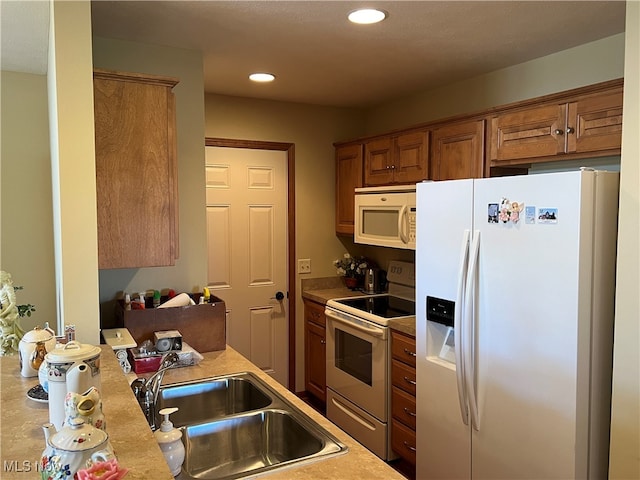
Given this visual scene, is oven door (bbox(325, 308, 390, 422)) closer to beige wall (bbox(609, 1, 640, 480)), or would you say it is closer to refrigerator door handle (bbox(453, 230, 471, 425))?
refrigerator door handle (bbox(453, 230, 471, 425))

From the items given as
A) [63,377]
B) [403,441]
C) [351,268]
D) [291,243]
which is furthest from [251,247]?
[63,377]

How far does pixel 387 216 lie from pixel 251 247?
1178 mm

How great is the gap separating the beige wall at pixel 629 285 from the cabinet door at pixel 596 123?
1.11 feet

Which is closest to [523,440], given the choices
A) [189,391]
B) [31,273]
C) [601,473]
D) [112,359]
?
[601,473]

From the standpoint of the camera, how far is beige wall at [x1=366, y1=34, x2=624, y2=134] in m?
2.56

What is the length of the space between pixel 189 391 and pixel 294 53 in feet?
5.88

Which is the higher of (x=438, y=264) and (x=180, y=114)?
(x=180, y=114)

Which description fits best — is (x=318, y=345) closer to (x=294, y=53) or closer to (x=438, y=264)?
(x=438, y=264)

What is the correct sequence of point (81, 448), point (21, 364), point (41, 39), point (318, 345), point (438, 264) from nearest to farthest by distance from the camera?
point (81, 448)
point (21, 364)
point (41, 39)
point (438, 264)
point (318, 345)

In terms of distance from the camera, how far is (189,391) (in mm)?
2090

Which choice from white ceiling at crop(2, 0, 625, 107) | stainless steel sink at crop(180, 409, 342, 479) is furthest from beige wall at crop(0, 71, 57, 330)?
stainless steel sink at crop(180, 409, 342, 479)

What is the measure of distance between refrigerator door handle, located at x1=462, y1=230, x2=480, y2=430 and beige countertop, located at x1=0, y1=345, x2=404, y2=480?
88 cm

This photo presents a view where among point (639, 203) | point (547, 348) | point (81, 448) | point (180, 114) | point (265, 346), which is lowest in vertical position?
point (265, 346)

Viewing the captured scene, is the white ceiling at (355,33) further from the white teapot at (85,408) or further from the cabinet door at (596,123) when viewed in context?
the white teapot at (85,408)
